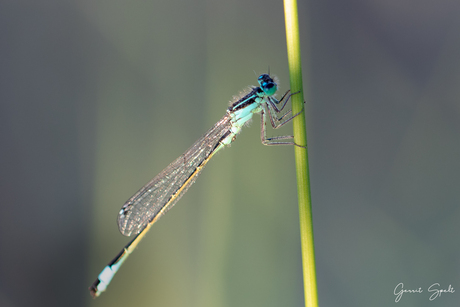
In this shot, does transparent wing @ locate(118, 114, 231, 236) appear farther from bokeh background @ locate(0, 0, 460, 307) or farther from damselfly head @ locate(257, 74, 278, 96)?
damselfly head @ locate(257, 74, 278, 96)

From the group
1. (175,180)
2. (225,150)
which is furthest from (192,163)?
(225,150)

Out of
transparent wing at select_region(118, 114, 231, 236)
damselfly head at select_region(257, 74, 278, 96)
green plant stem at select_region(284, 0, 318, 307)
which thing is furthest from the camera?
transparent wing at select_region(118, 114, 231, 236)

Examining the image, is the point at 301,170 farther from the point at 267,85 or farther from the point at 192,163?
the point at 192,163

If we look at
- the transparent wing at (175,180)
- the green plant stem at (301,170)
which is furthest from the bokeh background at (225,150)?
the green plant stem at (301,170)

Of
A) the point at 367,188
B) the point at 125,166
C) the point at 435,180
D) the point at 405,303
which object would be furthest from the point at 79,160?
the point at 435,180

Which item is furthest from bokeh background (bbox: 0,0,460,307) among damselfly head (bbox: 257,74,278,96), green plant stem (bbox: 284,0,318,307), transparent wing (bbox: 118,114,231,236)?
green plant stem (bbox: 284,0,318,307)
